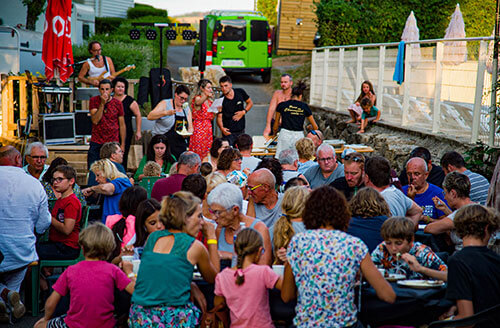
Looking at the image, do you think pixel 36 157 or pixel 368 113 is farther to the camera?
pixel 368 113

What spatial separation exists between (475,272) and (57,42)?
8.74 metres

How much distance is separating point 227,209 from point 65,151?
22.3 feet

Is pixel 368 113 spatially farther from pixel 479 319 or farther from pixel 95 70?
pixel 479 319

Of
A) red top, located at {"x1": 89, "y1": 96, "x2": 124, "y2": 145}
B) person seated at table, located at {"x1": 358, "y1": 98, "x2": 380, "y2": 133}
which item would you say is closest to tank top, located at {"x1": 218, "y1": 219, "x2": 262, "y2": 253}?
red top, located at {"x1": 89, "y1": 96, "x2": 124, "y2": 145}

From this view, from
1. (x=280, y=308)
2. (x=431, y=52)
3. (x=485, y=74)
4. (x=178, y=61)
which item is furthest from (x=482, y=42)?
(x=178, y=61)

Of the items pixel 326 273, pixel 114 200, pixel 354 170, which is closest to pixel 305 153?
pixel 354 170

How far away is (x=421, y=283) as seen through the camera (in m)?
4.18

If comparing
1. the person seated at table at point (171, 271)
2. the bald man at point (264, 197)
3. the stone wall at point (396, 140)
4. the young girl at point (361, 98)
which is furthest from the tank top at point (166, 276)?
the young girl at point (361, 98)

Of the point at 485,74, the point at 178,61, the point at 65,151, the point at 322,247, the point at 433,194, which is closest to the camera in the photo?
the point at 322,247

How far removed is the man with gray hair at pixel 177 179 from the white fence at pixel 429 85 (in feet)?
13.7

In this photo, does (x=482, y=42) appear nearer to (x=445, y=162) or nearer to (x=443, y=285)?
(x=445, y=162)

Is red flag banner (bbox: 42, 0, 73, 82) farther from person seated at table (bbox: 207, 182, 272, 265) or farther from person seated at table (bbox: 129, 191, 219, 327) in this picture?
person seated at table (bbox: 129, 191, 219, 327)

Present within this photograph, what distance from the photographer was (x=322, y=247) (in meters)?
3.71

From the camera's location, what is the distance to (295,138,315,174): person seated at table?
24.9 feet
